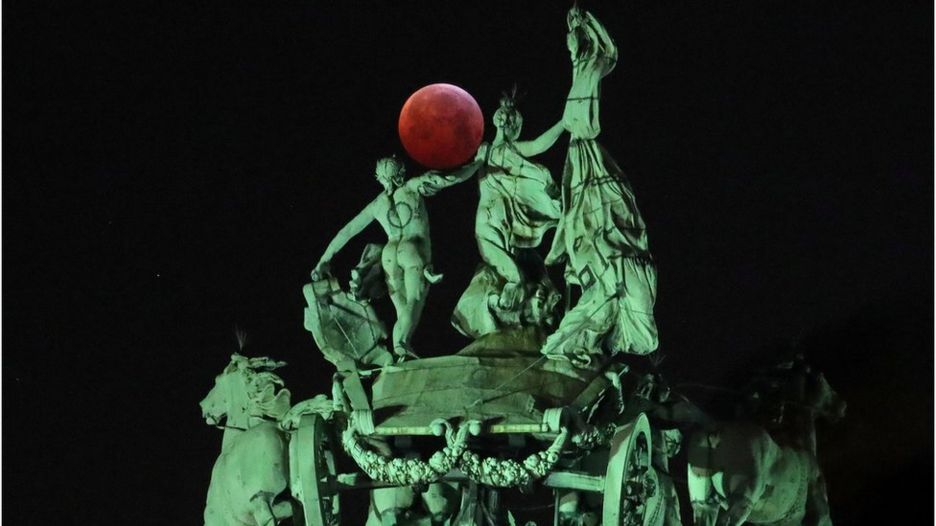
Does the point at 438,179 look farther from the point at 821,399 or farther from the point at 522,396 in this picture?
the point at 821,399

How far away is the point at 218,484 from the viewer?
47.6 feet

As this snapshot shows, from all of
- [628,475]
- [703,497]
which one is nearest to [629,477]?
[628,475]

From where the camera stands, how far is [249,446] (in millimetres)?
14281

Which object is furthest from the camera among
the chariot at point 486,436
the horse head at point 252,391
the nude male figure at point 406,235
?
the horse head at point 252,391

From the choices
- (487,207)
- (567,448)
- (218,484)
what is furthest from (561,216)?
(218,484)

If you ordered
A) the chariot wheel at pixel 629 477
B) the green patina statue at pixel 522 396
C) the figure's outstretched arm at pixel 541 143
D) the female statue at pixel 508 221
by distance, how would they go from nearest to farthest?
the chariot wheel at pixel 629 477 → the green patina statue at pixel 522 396 → the figure's outstretched arm at pixel 541 143 → the female statue at pixel 508 221

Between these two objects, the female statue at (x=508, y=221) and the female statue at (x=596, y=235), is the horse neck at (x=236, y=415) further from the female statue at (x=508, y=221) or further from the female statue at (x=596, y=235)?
the female statue at (x=596, y=235)

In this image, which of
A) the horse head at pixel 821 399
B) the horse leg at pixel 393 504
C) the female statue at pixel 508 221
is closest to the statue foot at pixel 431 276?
the female statue at pixel 508 221

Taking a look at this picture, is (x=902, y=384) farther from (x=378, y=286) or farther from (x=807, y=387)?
(x=378, y=286)

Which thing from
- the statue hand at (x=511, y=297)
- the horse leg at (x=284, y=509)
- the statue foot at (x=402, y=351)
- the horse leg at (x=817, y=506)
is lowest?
the horse leg at (x=817, y=506)

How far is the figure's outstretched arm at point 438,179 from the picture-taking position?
14.0 m

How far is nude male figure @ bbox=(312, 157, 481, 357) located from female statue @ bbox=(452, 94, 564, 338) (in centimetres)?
20

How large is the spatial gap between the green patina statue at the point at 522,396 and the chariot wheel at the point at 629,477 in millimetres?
11

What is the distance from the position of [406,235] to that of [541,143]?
3.24 feet
